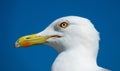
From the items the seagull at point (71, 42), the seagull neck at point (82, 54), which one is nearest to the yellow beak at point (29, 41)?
the seagull at point (71, 42)

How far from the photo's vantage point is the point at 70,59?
307cm

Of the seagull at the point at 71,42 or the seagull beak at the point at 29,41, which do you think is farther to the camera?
the seagull beak at the point at 29,41

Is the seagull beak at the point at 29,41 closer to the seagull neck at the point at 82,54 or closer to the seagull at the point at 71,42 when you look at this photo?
the seagull at the point at 71,42

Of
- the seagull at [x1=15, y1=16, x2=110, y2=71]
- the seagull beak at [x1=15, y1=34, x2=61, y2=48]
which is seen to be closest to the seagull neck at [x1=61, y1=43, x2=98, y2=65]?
the seagull at [x1=15, y1=16, x2=110, y2=71]

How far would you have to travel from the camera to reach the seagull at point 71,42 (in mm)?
3049

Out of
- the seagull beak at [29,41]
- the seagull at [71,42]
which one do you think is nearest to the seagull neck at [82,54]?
the seagull at [71,42]

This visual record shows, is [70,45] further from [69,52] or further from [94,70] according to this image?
[94,70]

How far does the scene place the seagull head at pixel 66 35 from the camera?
10.3 feet

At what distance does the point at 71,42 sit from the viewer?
314cm

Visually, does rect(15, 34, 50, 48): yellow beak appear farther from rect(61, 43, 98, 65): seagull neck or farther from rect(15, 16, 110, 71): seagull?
rect(61, 43, 98, 65): seagull neck

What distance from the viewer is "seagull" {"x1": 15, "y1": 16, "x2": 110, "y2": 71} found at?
3.05 meters

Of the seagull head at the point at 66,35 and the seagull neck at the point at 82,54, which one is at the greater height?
the seagull head at the point at 66,35

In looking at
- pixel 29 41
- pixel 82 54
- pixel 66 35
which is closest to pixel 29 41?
pixel 29 41

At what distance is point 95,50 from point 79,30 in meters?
0.20
